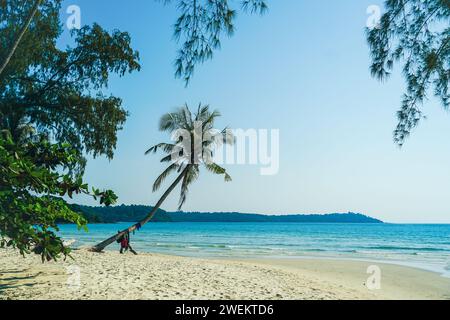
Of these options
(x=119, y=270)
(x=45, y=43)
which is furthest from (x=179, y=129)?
(x=119, y=270)

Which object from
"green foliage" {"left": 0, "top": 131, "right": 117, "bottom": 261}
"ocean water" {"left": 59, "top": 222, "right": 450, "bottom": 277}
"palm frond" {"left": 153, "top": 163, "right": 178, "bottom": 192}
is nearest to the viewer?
"green foliage" {"left": 0, "top": 131, "right": 117, "bottom": 261}

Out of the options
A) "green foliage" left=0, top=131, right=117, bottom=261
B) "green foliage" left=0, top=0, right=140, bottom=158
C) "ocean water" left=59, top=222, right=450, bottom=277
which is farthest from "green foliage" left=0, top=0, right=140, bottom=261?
"ocean water" left=59, top=222, right=450, bottom=277

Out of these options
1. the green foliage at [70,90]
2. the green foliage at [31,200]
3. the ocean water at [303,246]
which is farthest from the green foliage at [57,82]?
the ocean water at [303,246]

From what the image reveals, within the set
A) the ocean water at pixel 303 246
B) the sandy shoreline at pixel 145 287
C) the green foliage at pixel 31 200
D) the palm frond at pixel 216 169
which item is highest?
the palm frond at pixel 216 169

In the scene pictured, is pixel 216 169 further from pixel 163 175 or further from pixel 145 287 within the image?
pixel 145 287

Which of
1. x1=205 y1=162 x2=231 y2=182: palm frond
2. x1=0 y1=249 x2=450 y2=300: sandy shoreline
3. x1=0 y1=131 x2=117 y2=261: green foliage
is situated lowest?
x1=0 y1=249 x2=450 y2=300: sandy shoreline

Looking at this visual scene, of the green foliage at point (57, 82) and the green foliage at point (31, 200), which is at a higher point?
the green foliage at point (57, 82)

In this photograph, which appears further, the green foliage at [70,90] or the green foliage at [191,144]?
the green foliage at [191,144]

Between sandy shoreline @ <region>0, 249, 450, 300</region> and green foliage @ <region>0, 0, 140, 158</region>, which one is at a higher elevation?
green foliage @ <region>0, 0, 140, 158</region>

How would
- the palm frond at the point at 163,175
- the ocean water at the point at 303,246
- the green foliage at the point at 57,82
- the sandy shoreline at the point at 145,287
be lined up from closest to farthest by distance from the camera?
1. the sandy shoreline at the point at 145,287
2. the green foliage at the point at 57,82
3. the palm frond at the point at 163,175
4. the ocean water at the point at 303,246

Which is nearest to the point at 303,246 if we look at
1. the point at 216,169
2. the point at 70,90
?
the point at 216,169

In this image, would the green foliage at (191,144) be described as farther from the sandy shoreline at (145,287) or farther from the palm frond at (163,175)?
the sandy shoreline at (145,287)

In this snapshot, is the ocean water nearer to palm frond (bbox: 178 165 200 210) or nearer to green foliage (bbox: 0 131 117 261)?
palm frond (bbox: 178 165 200 210)

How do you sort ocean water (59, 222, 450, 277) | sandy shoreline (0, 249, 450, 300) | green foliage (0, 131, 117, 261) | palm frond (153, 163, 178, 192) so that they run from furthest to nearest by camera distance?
ocean water (59, 222, 450, 277) → palm frond (153, 163, 178, 192) → sandy shoreline (0, 249, 450, 300) → green foliage (0, 131, 117, 261)
